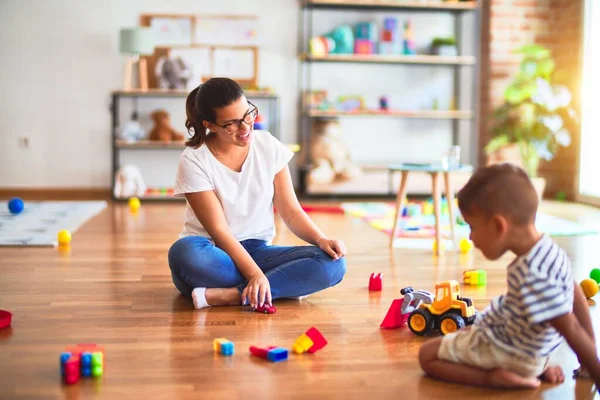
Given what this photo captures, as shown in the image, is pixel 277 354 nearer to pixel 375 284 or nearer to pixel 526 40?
pixel 375 284

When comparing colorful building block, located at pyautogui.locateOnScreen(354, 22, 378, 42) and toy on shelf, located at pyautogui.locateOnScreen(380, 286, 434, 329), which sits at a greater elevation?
colorful building block, located at pyautogui.locateOnScreen(354, 22, 378, 42)

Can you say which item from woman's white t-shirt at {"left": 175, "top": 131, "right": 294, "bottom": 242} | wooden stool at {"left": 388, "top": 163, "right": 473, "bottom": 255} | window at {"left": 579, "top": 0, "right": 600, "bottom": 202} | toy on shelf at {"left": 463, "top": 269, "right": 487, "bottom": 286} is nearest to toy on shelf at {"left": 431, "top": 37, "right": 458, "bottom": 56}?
window at {"left": 579, "top": 0, "right": 600, "bottom": 202}

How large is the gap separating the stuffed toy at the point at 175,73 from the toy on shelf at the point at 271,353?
444 cm

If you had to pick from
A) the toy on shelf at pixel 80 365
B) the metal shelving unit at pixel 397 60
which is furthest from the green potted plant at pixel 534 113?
the toy on shelf at pixel 80 365

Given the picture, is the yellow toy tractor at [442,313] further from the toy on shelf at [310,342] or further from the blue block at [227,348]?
the blue block at [227,348]

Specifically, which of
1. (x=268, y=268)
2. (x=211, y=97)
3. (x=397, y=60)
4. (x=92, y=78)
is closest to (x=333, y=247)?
(x=268, y=268)

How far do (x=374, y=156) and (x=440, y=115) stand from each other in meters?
0.67

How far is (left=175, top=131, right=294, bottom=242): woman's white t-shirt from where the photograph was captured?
A: 8.07ft

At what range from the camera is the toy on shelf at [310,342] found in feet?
6.53

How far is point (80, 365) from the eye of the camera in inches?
71.0

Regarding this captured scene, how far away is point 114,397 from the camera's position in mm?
1659

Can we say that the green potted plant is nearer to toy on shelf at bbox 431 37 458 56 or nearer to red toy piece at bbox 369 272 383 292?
toy on shelf at bbox 431 37 458 56

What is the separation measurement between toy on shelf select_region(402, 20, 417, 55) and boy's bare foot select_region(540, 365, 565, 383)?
16.2 ft

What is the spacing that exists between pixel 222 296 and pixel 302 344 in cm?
→ 55
